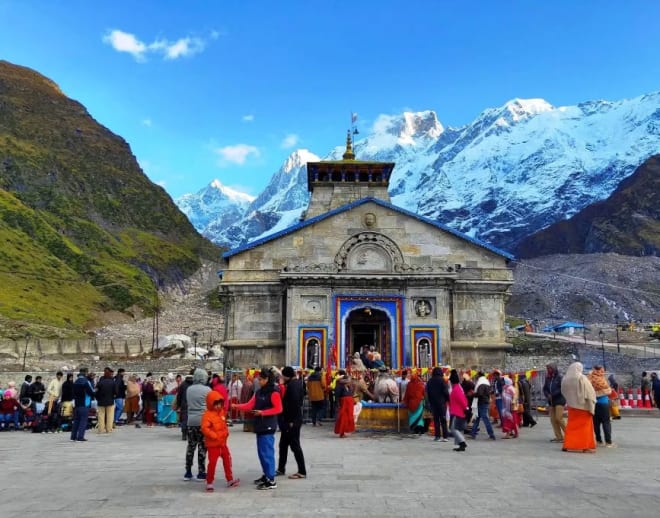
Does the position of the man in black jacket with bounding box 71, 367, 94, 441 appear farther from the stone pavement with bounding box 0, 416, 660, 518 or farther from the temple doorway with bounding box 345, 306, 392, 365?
the temple doorway with bounding box 345, 306, 392, 365

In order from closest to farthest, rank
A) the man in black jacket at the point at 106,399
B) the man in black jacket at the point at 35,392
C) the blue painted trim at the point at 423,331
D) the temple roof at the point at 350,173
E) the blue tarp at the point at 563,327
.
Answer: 1. the man in black jacket at the point at 106,399
2. the man in black jacket at the point at 35,392
3. the blue painted trim at the point at 423,331
4. the temple roof at the point at 350,173
5. the blue tarp at the point at 563,327

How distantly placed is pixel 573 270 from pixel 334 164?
77.8 m

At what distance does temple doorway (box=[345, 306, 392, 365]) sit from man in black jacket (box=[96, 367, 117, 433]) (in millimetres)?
12089

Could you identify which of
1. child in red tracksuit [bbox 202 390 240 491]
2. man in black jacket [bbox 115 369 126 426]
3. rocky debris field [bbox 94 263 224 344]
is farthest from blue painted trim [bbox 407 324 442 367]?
rocky debris field [bbox 94 263 224 344]

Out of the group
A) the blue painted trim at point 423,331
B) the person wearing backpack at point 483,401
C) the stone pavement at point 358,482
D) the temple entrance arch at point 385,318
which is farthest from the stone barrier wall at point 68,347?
the person wearing backpack at point 483,401

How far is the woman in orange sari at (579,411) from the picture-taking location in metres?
12.4

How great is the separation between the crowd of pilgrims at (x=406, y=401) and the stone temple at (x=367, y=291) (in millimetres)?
5521

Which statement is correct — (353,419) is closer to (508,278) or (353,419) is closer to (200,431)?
(200,431)

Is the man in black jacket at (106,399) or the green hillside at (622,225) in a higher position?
the green hillside at (622,225)

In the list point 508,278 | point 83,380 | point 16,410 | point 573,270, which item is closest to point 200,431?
point 83,380

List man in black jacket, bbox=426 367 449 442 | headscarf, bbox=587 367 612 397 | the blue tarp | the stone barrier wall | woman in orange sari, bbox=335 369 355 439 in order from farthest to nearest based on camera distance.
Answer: the blue tarp < the stone barrier wall < woman in orange sari, bbox=335 369 355 439 < man in black jacket, bbox=426 367 449 442 < headscarf, bbox=587 367 612 397

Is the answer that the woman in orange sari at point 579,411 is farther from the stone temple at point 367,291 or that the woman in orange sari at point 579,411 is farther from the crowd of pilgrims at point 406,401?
the stone temple at point 367,291

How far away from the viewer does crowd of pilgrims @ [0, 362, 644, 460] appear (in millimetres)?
12933

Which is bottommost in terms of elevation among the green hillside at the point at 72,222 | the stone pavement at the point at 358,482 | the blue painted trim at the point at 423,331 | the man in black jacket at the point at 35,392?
the stone pavement at the point at 358,482
